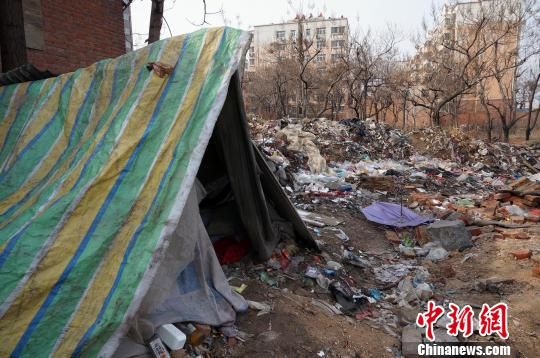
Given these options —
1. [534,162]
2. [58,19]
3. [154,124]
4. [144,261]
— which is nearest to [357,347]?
[144,261]

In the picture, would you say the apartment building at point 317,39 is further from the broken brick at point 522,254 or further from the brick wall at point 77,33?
the broken brick at point 522,254

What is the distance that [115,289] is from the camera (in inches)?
69.9

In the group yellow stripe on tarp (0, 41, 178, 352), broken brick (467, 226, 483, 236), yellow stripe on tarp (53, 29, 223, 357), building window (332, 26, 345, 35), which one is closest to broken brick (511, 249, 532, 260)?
broken brick (467, 226, 483, 236)

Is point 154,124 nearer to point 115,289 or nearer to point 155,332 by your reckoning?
point 115,289

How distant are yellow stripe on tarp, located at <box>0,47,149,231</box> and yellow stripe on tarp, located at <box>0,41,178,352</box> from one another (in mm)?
175

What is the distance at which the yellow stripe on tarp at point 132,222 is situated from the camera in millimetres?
1728

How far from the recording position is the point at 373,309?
9.83ft

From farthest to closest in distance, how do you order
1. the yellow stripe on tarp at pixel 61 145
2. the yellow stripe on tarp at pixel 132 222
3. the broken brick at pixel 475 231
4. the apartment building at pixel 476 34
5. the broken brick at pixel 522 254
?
the apartment building at pixel 476 34
the broken brick at pixel 475 231
the broken brick at pixel 522 254
the yellow stripe on tarp at pixel 61 145
the yellow stripe on tarp at pixel 132 222

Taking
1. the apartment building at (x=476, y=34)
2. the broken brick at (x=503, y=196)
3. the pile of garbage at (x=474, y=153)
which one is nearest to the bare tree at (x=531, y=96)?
the apartment building at (x=476, y=34)

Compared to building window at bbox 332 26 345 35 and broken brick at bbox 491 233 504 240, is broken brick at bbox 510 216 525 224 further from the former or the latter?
building window at bbox 332 26 345 35

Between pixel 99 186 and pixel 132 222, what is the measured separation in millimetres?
351

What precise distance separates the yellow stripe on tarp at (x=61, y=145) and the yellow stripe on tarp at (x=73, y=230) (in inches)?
18.4

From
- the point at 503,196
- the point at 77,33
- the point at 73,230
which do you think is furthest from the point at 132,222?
the point at 503,196

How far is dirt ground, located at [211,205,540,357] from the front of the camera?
2301 millimetres
